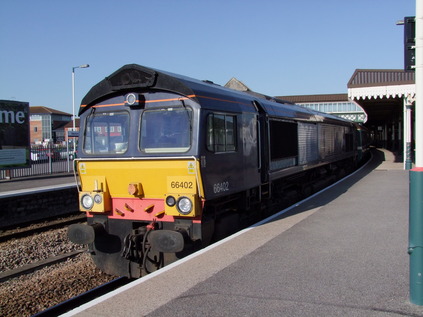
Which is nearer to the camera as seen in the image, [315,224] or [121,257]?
[121,257]

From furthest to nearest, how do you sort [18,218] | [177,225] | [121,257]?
[18,218] < [121,257] < [177,225]

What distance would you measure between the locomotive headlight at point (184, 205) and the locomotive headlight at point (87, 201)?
167cm

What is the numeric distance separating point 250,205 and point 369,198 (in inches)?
184

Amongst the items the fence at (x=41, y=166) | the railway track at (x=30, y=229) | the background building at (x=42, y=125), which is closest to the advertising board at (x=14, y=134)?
the fence at (x=41, y=166)

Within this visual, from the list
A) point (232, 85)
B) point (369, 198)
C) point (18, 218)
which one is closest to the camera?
point (369, 198)

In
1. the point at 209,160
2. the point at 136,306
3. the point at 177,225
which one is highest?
the point at 209,160

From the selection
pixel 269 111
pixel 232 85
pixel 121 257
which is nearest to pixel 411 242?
pixel 121 257

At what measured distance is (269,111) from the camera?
29.3 ft

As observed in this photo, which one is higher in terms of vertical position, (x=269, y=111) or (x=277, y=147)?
(x=269, y=111)

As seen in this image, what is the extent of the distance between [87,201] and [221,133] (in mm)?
2537

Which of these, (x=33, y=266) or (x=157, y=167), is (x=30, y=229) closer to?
(x=33, y=266)

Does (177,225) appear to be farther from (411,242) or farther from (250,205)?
(411,242)

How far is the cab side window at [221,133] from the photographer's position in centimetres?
645

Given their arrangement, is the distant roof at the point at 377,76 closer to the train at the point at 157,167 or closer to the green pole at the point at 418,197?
the train at the point at 157,167
